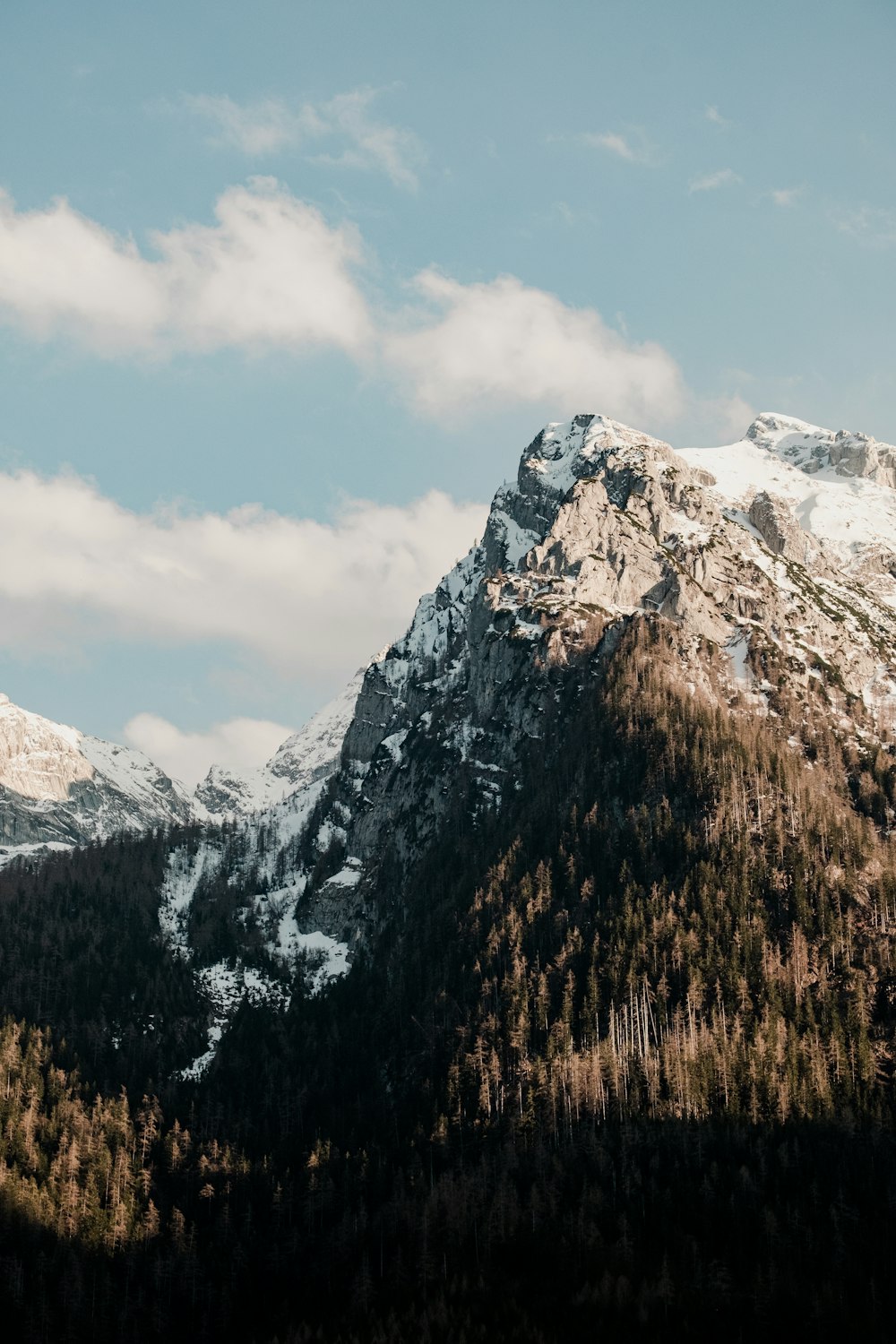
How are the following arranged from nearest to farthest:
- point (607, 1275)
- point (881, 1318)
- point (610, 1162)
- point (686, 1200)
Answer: point (881, 1318), point (607, 1275), point (686, 1200), point (610, 1162)

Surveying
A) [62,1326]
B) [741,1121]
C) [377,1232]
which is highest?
[741,1121]

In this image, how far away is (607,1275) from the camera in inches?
6481

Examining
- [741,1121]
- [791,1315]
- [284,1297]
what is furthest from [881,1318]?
[284,1297]

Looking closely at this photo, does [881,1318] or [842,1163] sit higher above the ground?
[842,1163]

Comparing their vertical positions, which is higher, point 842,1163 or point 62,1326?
point 842,1163

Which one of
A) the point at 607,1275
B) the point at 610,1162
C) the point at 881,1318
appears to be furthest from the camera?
the point at 610,1162

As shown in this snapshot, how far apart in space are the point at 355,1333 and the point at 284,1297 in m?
27.9

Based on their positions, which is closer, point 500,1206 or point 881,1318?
point 881,1318

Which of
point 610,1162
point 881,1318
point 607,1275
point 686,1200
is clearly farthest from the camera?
point 610,1162

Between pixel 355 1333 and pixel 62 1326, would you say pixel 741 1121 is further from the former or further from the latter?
pixel 62 1326

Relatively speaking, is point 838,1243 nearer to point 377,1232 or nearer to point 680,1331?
point 680,1331

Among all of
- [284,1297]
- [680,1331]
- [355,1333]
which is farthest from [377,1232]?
[680,1331]

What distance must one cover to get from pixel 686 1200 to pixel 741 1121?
811 inches

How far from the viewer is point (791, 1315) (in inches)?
6107
